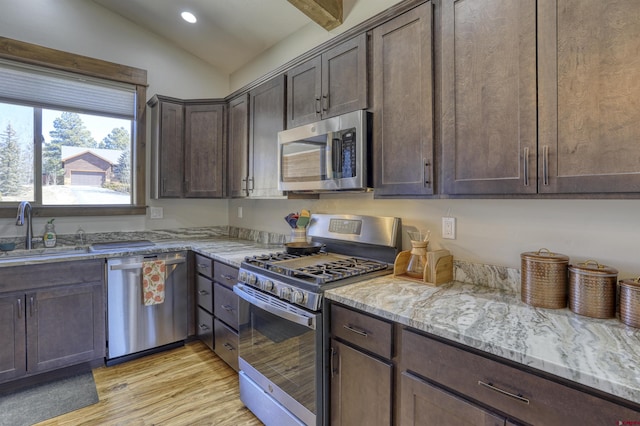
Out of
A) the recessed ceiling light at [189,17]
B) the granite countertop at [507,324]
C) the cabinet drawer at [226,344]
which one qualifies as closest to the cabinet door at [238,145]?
the recessed ceiling light at [189,17]

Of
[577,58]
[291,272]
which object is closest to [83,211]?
[291,272]

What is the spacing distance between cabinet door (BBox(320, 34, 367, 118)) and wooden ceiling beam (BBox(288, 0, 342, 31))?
39 cm

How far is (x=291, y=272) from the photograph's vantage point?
5.87ft

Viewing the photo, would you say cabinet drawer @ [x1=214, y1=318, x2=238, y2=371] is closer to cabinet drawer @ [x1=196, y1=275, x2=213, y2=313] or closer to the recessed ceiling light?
cabinet drawer @ [x1=196, y1=275, x2=213, y2=313]

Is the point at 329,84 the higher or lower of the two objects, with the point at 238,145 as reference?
higher

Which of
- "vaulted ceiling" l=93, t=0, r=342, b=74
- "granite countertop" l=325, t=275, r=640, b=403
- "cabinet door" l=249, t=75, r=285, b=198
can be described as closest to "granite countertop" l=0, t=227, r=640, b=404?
"granite countertop" l=325, t=275, r=640, b=403

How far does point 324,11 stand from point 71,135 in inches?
102

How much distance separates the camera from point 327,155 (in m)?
2.04

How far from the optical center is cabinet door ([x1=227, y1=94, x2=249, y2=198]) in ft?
9.71

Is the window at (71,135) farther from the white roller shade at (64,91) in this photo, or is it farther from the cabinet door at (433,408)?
the cabinet door at (433,408)

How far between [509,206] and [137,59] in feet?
11.9

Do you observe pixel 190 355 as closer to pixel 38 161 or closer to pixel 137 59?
pixel 38 161

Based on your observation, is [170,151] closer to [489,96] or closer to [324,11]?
[324,11]

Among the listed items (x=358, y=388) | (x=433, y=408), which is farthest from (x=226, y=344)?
(x=433, y=408)
